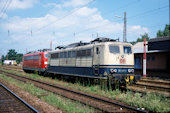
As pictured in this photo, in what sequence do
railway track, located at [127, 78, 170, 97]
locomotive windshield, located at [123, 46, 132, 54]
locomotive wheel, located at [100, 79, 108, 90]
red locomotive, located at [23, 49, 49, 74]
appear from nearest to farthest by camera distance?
railway track, located at [127, 78, 170, 97] → locomotive wheel, located at [100, 79, 108, 90] → locomotive windshield, located at [123, 46, 132, 54] → red locomotive, located at [23, 49, 49, 74]

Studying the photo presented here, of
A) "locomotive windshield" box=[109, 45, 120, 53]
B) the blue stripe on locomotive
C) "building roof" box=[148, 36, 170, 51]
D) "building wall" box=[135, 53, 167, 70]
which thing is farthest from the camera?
"building wall" box=[135, 53, 167, 70]

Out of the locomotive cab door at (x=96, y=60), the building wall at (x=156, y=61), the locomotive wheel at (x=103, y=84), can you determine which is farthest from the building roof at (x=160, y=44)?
the locomotive wheel at (x=103, y=84)

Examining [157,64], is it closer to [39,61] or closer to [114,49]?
[114,49]

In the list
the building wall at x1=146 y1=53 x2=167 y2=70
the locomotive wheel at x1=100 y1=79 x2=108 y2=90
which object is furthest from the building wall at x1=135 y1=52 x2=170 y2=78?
the locomotive wheel at x1=100 y1=79 x2=108 y2=90

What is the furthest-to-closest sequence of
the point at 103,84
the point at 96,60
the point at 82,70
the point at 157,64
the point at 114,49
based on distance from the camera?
the point at 157,64, the point at 82,70, the point at 96,60, the point at 114,49, the point at 103,84

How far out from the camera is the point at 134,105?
7.41m

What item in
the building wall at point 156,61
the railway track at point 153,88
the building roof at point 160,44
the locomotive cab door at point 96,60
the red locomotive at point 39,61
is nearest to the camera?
the railway track at point 153,88

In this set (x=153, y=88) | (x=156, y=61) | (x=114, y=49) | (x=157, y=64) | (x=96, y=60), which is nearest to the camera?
(x=114, y=49)

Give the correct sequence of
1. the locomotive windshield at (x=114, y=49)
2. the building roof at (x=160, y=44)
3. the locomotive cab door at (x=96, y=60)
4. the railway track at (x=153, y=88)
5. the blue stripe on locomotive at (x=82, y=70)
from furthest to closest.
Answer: the building roof at (x=160, y=44), the locomotive cab door at (x=96, y=60), the locomotive windshield at (x=114, y=49), the blue stripe on locomotive at (x=82, y=70), the railway track at (x=153, y=88)

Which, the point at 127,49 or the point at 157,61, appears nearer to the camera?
the point at 127,49

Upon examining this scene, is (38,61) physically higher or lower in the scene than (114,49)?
lower

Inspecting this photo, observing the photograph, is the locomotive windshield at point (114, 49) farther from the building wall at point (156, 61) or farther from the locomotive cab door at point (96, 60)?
the building wall at point (156, 61)

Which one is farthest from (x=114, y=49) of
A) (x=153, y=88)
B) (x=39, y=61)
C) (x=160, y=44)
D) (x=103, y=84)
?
(x=39, y=61)

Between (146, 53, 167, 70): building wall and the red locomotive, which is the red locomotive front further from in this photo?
(146, 53, 167, 70): building wall
